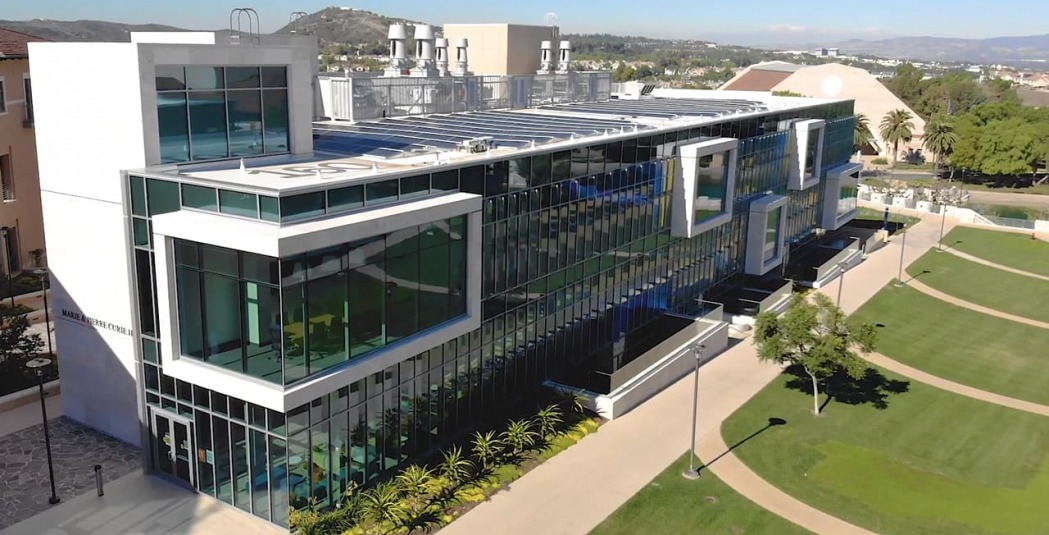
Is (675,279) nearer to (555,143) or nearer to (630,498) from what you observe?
(555,143)

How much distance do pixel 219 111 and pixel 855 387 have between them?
26579 mm

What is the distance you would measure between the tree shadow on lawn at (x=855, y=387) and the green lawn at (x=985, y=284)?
17423 mm

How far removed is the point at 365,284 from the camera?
73.3ft

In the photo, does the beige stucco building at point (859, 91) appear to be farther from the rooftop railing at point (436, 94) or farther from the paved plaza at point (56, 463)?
the paved plaza at point (56, 463)

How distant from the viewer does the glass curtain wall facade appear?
75.0ft

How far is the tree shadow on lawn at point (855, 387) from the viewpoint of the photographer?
3384 centimetres

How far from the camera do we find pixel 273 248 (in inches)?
766

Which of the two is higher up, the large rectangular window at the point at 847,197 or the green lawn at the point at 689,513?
the large rectangular window at the point at 847,197

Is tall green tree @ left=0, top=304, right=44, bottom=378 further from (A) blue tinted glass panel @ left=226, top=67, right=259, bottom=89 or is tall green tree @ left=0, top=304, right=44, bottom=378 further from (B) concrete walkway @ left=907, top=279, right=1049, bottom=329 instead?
(B) concrete walkway @ left=907, top=279, right=1049, bottom=329

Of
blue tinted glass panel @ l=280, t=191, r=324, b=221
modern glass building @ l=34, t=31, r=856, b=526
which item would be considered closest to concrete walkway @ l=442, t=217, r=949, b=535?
modern glass building @ l=34, t=31, r=856, b=526

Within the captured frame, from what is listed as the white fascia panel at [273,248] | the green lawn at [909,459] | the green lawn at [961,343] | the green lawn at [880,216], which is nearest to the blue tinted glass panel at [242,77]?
the white fascia panel at [273,248]

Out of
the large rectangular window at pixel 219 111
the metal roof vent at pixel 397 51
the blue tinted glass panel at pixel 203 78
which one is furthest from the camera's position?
the metal roof vent at pixel 397 51

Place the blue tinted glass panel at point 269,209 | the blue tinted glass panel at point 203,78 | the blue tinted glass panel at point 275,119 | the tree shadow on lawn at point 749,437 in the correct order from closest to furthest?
1. the blue tinted glass panel at point 269,209
2. the blue tinted glass panel at point 203,78
3. the blue tinted glass panel at point 275,119
4. the tree shadow on lawn at point 749,437

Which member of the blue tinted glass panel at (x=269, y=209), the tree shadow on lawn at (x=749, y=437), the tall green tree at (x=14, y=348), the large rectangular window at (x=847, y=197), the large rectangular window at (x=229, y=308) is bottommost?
the tree shadow on lawn at (x=749, y=437)
